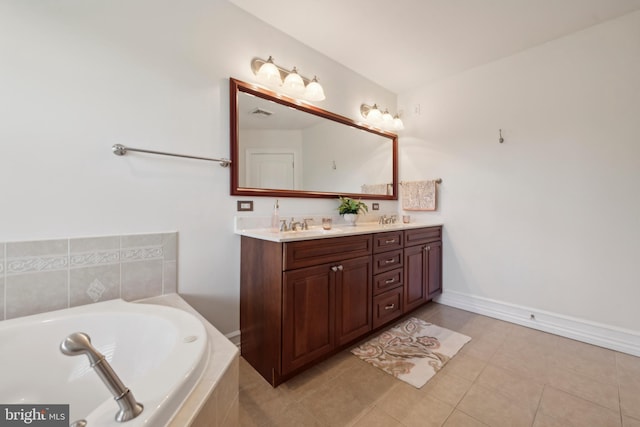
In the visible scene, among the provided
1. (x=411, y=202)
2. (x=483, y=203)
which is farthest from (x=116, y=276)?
(x=483, y=203)

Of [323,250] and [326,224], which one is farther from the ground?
[326,224]

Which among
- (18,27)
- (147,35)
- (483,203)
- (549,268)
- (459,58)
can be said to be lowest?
(549,268)

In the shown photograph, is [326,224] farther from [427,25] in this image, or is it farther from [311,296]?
[427,25]

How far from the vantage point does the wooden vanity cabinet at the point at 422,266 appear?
2320 mm

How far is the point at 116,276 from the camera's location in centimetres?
139

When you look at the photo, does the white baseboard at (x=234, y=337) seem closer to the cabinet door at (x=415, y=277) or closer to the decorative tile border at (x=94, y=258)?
the decorative tile border at (x=94, y=258)

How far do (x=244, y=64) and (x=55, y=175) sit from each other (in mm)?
1295

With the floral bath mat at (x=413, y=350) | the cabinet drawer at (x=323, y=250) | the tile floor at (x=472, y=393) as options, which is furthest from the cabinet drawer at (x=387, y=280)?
the tile floor at (x=472, y=393)

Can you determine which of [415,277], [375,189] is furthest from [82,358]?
[375,189]

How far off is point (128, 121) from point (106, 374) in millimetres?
1316

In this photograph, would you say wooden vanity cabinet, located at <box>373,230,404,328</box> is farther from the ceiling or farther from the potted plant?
the ceiling

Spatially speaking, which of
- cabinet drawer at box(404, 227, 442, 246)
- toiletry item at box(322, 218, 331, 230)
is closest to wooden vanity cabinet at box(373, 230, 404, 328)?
cabinet drawer at box(404, 227, 442, 246)

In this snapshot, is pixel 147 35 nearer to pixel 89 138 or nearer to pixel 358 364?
pixel 89 138

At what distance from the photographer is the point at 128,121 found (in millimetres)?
1409
